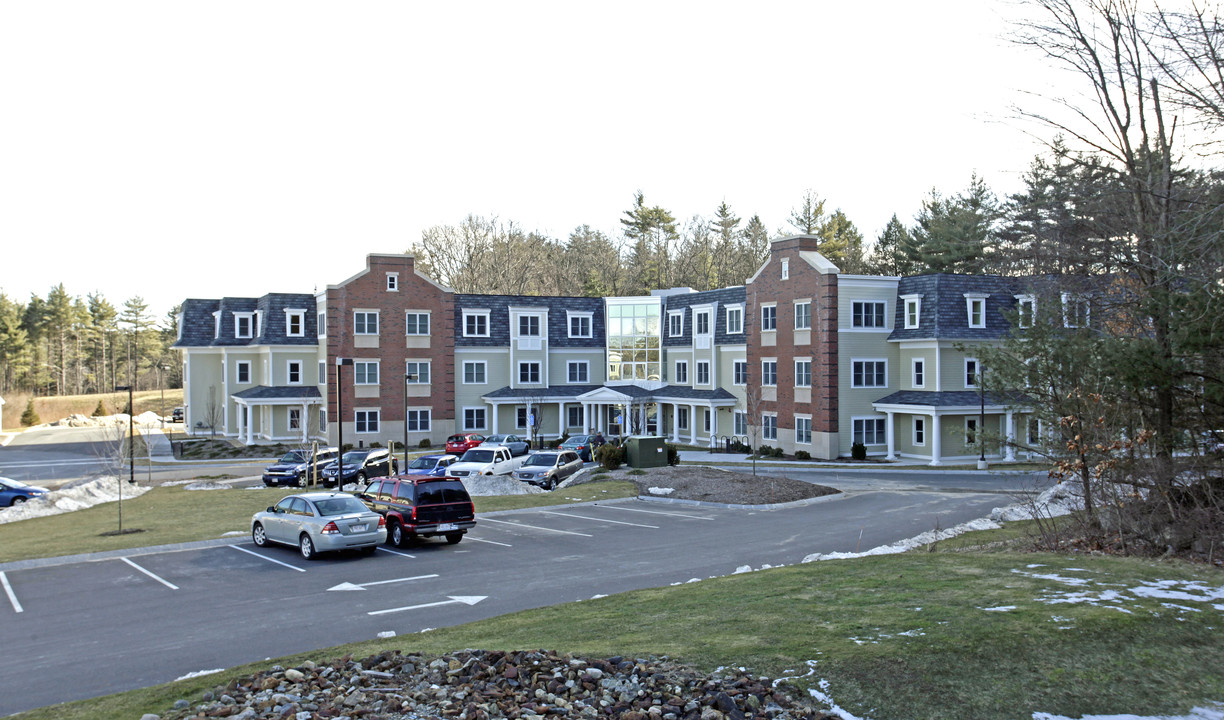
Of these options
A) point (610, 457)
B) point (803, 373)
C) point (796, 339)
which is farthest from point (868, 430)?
point (610, 457)

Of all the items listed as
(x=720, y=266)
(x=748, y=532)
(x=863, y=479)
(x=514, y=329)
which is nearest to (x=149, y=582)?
(x=748, y=532)

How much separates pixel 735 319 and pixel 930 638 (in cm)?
4242

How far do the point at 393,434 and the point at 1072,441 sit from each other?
41.2 m

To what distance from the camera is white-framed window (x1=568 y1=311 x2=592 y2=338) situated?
5662cm

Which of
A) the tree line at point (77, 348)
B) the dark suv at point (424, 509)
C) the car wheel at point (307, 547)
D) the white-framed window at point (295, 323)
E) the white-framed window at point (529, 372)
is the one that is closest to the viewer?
the car wheel at point (307, 547)

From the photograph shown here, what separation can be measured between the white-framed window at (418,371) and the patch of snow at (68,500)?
60.9ft

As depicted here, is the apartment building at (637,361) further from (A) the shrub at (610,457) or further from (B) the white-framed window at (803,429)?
(A) the shrub at (610,457)

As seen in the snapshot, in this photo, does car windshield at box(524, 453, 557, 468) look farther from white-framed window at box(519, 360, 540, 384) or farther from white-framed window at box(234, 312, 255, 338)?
white-framed window at box(234, 312, 255, 338)

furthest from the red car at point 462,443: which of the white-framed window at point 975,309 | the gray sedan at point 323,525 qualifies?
the white-framed window at point 975,309

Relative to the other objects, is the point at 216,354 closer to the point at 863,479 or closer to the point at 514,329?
the point at 514,329

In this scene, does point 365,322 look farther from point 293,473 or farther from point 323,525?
point 323,525

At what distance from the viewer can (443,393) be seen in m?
52.4

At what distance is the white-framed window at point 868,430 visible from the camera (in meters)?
44.5

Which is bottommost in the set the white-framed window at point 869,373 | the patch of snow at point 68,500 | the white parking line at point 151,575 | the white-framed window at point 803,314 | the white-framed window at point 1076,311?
the patch of snow at point 68,500
